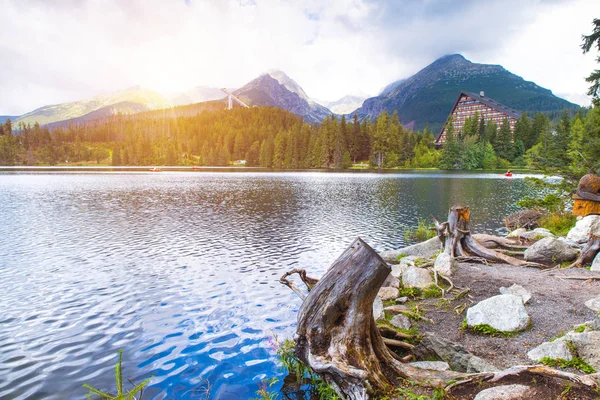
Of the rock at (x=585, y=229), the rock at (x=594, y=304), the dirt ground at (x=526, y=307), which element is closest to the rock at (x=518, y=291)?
the dirt ground at (x=526, y=307)

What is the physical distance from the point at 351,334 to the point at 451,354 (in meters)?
2.42

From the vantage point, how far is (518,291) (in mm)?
9305

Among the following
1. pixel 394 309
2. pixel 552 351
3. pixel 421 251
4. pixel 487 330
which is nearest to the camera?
pixel 552 351

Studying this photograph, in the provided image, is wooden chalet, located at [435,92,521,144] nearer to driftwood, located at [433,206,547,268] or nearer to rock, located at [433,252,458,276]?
driftwood, located at [433,206,547,268]

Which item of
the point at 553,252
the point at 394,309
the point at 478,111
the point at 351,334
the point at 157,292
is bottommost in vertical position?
the point at 157,292

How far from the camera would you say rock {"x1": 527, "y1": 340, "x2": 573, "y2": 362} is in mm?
5816

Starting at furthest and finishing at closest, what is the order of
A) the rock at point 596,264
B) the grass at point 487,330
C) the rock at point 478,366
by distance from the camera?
the rock at point 596,264 < the grass at point 487,330 < the rock at point 478,366

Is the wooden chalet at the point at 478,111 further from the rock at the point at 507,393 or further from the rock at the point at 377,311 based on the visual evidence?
the rock at the point at 507,393

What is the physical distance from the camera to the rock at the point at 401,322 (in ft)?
27.8

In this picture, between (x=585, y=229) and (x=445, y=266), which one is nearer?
(x=445, y=266)

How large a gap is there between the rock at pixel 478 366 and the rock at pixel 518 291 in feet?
11.4

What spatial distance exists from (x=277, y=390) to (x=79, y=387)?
4.37 metres

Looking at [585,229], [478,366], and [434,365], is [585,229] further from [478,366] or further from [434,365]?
[434,365]

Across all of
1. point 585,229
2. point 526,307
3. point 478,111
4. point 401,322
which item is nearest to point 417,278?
point 401,322
